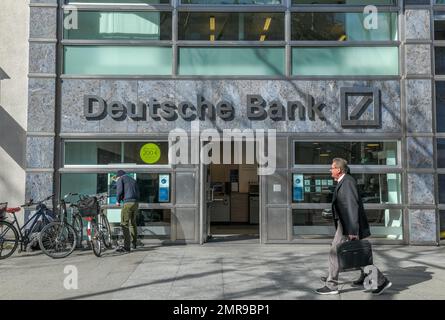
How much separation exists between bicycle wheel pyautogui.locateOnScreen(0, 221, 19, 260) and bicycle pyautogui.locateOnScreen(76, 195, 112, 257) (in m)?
1.27

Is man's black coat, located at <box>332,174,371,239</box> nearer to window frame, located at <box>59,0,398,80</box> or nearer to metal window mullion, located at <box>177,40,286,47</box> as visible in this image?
window frame, located at <box>59,0,398,80</box>

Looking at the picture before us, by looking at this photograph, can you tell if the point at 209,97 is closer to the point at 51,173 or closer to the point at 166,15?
the point at 166,15

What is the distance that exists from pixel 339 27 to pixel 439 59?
2.33 metres

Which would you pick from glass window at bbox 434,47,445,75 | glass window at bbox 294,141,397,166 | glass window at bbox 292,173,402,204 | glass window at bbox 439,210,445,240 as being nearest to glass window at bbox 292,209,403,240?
glass window at bbox 292,173,402,204

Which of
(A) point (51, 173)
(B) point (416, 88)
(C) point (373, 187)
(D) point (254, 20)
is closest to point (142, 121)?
(A) point (51, 173)

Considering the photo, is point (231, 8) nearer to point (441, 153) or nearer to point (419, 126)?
point (419, 126)

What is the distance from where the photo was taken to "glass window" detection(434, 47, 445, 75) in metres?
10.9

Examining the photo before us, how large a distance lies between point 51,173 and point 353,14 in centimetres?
752

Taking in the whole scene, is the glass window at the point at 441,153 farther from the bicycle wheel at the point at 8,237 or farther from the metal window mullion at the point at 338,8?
the bicycle wheel at the point at 8,237

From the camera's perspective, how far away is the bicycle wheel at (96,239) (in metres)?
9.09

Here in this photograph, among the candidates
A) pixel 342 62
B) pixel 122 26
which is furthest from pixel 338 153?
pixel 122 26

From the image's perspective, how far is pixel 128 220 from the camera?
9.64 metres

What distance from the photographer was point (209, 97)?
35.0ft
